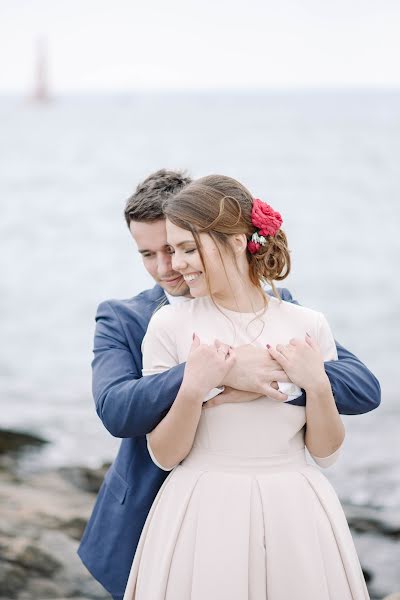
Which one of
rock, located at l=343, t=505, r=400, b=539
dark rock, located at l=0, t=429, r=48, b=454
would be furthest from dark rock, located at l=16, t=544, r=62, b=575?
dark rock, located at l=0, t=429, r=48, b=454

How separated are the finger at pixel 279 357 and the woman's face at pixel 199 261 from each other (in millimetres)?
200

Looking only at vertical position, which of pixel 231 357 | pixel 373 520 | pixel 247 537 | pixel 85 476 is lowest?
pixel 373 520

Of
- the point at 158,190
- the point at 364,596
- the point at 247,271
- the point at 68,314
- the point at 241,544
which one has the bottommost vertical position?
the point at 68,314

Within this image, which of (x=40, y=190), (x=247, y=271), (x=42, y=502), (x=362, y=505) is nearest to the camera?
(x=247, y=271)

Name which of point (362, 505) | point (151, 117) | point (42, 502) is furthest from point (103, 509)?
point (151, 117)

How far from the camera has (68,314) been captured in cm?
1509

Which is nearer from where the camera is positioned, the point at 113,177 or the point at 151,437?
the point at 151,437

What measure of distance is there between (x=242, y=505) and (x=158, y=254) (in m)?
0.68

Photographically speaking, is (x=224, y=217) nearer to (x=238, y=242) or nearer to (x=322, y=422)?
(x=238, y=242)

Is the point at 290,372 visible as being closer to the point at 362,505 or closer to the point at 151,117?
the point at 362,505

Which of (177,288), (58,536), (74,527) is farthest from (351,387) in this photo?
(74,527)

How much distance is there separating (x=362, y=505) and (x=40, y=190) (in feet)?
61.7

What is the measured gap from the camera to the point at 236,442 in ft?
7.02

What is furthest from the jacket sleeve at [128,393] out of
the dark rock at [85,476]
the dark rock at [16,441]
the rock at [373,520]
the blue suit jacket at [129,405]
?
the dark rock at [16,441]
